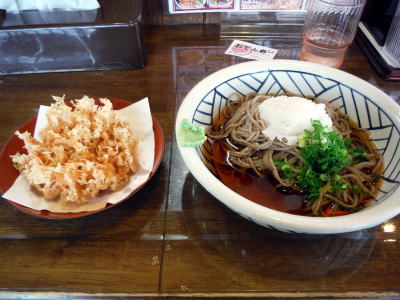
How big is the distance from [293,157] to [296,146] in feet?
0.13

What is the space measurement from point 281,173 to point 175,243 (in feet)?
1.41

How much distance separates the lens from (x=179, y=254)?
0.91m

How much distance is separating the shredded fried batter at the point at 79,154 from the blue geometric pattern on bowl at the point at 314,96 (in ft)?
0.88

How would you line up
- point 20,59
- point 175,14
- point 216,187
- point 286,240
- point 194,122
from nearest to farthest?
point 216,187 → point 286,240 → point 194,122 → point 20,59 → point 175,14

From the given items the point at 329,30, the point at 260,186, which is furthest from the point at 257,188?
the point at 329,30

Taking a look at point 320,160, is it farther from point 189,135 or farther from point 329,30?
point 329,30

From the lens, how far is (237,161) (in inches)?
44.1

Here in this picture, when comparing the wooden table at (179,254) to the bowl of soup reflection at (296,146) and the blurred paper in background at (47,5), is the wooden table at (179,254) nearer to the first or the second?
the bowl of soup reflection at (296,146)

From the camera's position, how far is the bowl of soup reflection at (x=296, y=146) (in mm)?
959

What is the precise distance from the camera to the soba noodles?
3.21 ft

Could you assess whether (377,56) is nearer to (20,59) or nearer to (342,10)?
(342,10)

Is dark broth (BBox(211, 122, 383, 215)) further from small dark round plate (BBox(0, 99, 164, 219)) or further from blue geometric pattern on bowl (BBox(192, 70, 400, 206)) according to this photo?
small dark round plate (BBox(0, 99, 164, 219))

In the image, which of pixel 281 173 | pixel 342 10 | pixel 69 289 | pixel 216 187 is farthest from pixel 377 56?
pixel 69 289

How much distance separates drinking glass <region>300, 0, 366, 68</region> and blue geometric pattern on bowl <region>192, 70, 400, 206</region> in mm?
465
